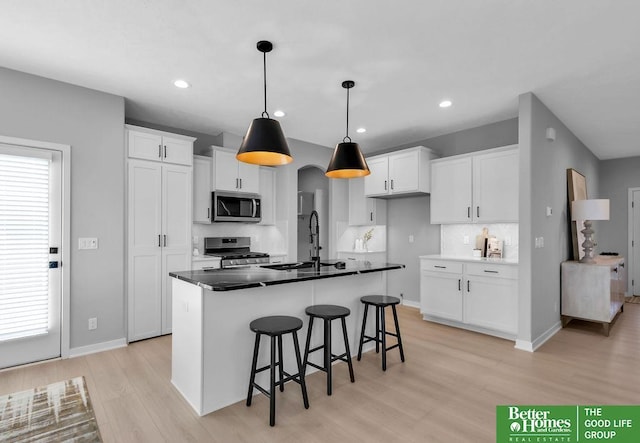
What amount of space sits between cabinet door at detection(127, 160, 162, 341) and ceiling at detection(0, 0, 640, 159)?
0.88 m

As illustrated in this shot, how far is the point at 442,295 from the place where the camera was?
4562mm

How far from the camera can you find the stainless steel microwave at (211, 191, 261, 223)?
15.6 feet

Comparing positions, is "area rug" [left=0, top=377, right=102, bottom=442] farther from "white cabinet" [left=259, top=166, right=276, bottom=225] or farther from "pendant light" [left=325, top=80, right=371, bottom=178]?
"white cabinet" [left=259, top=166, right=276, bottom=225]

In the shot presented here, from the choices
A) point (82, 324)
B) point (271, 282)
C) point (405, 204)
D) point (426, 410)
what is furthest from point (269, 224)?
point (426, 410)

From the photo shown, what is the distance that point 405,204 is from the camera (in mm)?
5805

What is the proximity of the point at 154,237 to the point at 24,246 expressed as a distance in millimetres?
1162

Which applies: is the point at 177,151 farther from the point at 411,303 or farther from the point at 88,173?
the point at 411,303

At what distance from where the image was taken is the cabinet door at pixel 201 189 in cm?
462

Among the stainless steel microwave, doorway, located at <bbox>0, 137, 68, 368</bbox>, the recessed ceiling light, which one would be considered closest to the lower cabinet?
the stainless steel microwave

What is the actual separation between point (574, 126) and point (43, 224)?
6.59 m

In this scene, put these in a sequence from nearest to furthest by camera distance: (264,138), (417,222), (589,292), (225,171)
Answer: (264,138) < (589,292) < (225,171) < (417,222)

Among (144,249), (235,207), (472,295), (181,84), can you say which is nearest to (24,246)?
(144,249)

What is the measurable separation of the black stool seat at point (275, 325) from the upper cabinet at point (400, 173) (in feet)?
10.3

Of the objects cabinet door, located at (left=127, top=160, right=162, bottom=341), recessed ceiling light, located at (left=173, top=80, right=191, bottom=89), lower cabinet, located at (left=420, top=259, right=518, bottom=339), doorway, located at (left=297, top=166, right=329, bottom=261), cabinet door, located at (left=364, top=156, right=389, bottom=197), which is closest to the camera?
recessed ceiling light, located at (left=173, top=80, right=191, bottom=89)
